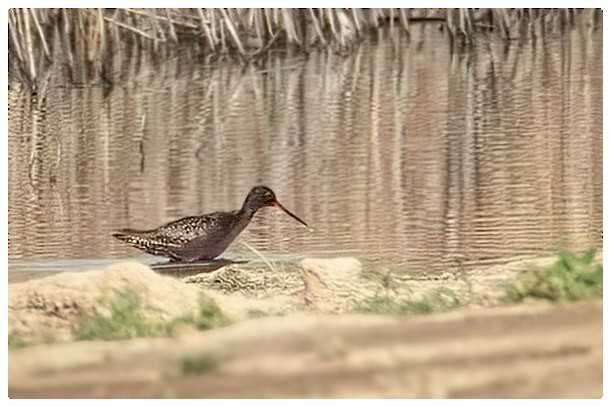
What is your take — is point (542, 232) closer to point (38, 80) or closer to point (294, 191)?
point (294, 191)

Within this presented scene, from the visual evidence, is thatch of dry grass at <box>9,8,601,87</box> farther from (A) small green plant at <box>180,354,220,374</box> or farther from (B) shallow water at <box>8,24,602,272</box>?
(A) small green plant at <box>180,354,220,374</box>

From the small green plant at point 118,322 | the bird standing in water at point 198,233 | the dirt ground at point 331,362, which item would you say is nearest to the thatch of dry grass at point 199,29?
the bird standing in water at point 198,233

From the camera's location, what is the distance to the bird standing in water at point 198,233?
6.21ft

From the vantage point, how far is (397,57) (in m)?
1.93

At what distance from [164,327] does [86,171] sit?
35 centimetres

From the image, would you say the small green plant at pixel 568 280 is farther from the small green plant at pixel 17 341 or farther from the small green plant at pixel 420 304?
the small green plant at pixel 17 341

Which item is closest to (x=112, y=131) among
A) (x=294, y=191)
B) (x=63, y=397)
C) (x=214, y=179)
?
(x=214, y=179)

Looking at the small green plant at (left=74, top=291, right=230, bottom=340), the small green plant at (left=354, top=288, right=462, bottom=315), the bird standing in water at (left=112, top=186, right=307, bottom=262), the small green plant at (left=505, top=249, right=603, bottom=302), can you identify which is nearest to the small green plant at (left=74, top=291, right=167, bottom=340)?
the small green plant at (left=74, top=291, right=230, bottom=340)

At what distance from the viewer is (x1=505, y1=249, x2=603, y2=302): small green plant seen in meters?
1.92

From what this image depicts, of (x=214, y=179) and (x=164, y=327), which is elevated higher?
(x=214, y=179)

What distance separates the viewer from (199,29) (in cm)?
191

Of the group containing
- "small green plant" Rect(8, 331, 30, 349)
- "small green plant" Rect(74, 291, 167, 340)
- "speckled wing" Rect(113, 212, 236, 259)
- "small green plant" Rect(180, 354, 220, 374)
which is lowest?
"small green plant" Rect(180, 354, 220, 374)

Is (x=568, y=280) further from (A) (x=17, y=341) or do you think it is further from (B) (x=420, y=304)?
(A) (x=17, y=341)

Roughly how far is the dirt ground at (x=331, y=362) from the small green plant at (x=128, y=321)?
17 mm
